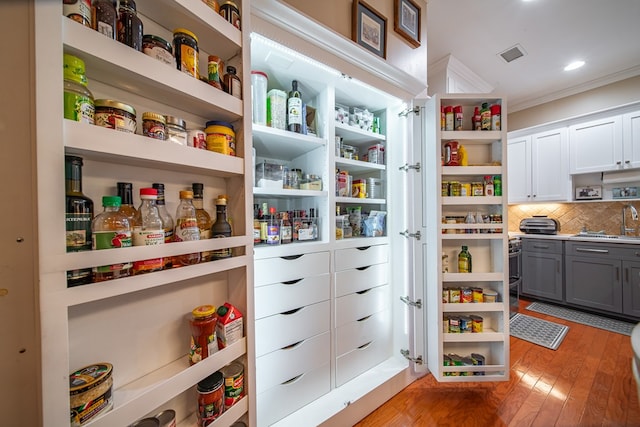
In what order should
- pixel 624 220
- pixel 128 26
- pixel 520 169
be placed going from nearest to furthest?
pixel 128 26, pixel 624 220, pixel 520 169

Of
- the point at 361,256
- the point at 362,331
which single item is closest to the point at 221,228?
the point at 361,256

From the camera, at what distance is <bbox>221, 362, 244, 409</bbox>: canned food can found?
693mm

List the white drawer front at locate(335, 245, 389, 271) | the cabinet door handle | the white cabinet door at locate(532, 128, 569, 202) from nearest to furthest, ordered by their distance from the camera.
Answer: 1. the white drawer front at locate(335, 245, 389, 271)
2. the cabinet door handle
3. the white cabinet door at locate(532, 128, 569, 202)

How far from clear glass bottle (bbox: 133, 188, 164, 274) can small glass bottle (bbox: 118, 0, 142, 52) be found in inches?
13.4

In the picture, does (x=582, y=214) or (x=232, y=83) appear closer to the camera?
(x=232, y=83)

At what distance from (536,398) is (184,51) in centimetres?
249

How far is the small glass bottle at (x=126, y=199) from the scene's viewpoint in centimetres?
56

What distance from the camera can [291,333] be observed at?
45.8 inches

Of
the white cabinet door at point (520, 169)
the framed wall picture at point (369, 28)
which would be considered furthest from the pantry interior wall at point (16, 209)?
the white cabinet door at point (520, 169)

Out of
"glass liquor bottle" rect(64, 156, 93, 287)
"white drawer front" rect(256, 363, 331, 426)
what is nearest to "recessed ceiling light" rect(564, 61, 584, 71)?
"white drawer front" rect(256, 363, 331, 426)

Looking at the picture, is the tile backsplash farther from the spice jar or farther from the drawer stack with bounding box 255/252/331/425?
the spice jar

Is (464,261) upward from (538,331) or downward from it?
upward

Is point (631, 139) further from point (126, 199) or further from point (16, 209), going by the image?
point (16, 209)

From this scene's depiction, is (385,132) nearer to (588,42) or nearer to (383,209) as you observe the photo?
(383,209)
